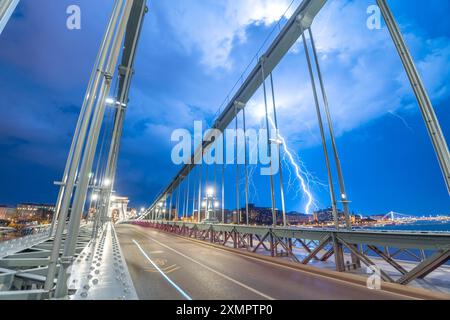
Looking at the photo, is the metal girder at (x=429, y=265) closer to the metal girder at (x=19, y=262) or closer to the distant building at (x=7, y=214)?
the metal girder at (x=19, y=262)

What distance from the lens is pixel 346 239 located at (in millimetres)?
6625

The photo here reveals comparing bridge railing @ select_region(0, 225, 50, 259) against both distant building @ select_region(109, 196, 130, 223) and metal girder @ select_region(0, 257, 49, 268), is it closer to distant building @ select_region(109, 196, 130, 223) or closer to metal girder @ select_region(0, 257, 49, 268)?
metal girder @ select_region(0, 257, 49, 268)

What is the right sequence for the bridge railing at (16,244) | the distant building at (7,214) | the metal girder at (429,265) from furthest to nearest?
the distant building at (7,214), the metal girder at (429,265), the bridge railing at (16,244)

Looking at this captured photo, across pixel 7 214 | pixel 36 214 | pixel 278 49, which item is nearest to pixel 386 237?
pixel 278 49

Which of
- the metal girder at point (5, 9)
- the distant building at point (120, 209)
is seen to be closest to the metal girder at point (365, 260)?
the metal girder at point (5, 9)

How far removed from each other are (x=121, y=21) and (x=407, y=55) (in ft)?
27.0

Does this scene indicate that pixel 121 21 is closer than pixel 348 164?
Yes

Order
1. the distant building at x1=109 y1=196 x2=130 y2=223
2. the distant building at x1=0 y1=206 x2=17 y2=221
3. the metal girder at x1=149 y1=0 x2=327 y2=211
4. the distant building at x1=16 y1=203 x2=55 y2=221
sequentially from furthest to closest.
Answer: the distant building at x1=109 y1=196 x2=130 y2=223
the distant building at x1=0 y1=206 x2=17 y2=221
the distant building at x1=16 y1=203 x2=55 y2=221
the metal girder at x1=149 y1=0 x2=327 y2=211

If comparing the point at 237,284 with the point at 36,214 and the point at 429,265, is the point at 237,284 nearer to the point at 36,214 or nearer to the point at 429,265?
the point at 429,265

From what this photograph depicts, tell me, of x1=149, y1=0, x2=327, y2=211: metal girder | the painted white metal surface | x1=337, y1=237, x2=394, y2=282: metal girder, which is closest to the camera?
the painted white metal surface

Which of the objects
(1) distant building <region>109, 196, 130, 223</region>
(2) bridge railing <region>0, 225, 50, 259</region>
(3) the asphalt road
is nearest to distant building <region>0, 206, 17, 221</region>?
(1) distant building <region>109, 196, 130, 223</region>
